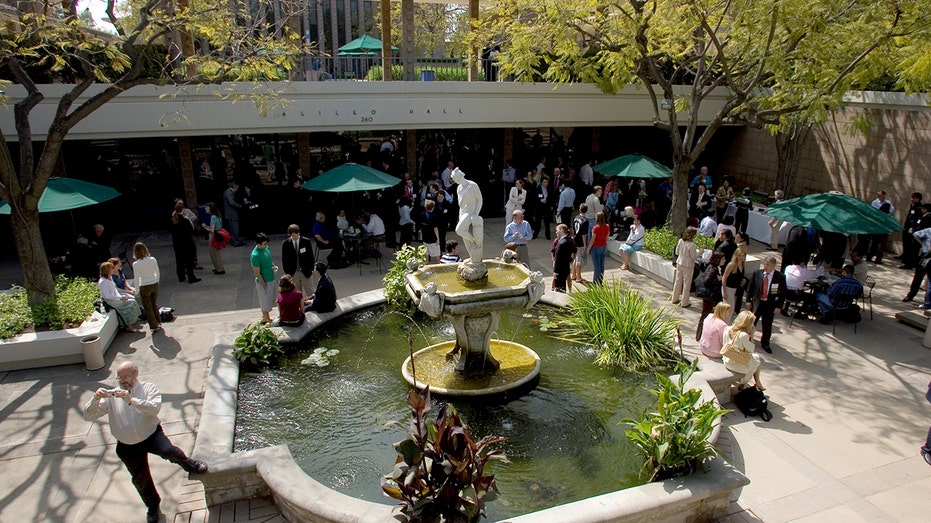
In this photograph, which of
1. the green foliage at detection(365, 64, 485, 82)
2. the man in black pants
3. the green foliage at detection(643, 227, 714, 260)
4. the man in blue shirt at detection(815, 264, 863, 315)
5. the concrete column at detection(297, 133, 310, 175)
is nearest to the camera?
the man in black pants

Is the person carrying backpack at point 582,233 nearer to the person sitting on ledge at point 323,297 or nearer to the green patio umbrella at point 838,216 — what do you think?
the green patio umbrella at point 838,216

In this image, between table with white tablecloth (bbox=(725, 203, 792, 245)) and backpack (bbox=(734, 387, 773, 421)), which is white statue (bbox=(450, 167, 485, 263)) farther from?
table with white tablecloth (bbox=(725, 203, 792, 245))

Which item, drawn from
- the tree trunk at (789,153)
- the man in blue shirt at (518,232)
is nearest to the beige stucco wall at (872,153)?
the tree trunk at (789,153)

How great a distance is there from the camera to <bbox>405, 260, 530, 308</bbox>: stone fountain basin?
26.2 ft

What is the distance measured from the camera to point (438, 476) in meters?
5.21

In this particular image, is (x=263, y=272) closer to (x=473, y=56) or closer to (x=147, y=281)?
(x=147, y=281)

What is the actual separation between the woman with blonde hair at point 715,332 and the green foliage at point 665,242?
14.5ft

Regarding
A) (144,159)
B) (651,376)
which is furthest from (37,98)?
(651,376)

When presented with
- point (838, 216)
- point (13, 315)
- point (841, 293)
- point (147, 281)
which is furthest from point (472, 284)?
point (13, 315)

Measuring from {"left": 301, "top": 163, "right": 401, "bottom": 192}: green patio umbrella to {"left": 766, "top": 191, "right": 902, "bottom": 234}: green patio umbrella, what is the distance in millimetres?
7776

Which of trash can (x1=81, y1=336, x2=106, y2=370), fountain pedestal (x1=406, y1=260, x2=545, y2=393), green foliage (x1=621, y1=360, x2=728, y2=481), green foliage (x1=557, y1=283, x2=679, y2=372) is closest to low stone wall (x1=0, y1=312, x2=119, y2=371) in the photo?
trash can (x1=81, y1=336, x2=106, y2=370)

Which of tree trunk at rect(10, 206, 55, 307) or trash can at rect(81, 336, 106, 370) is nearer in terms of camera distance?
trash can at rect(81, 336, 106, 370)

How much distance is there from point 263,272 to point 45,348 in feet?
10.5

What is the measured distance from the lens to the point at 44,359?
9.34 m
